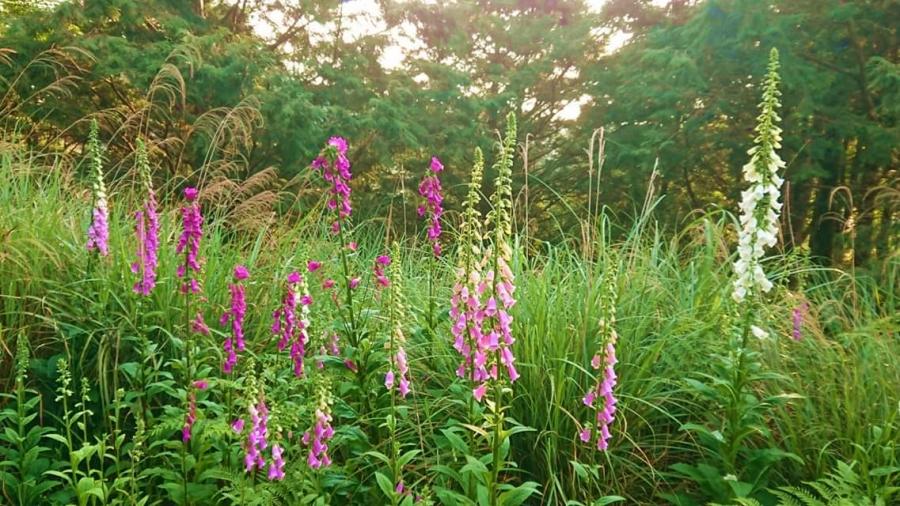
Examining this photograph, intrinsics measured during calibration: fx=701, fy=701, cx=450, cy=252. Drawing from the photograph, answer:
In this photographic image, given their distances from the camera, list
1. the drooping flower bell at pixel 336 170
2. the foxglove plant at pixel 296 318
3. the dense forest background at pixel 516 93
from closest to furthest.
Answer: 1. the foxglove plant at pixel 296 318
2. the drooping flower bell at pixel 336 170
3. the dense forest background at pixel 516 93

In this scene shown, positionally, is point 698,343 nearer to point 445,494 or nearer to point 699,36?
point 445,494

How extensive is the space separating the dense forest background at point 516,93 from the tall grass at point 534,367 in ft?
14.2

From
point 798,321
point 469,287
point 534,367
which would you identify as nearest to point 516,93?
point 798,321

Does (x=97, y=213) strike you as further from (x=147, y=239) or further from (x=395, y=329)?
(x=395, y=329)

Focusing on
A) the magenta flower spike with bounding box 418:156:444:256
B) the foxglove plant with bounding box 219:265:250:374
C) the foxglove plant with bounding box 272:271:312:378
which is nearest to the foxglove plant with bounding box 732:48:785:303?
the magenta flower spike with bounding box 418:156:444:256

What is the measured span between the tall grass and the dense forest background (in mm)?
4335

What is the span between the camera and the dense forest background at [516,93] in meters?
9.75

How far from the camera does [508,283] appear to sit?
7.87 ft

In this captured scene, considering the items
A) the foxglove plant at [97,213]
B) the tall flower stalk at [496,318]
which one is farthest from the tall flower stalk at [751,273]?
the foxglove plant at [97,213]

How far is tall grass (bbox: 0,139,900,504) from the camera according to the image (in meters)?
3.02

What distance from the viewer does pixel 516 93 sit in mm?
14008

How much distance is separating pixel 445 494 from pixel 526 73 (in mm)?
12532

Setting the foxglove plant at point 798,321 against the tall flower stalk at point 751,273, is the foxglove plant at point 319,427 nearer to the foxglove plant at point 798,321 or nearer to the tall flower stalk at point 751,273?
the tall flower stalk at point 751,273

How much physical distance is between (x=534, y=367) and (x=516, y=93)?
11.4 metres
